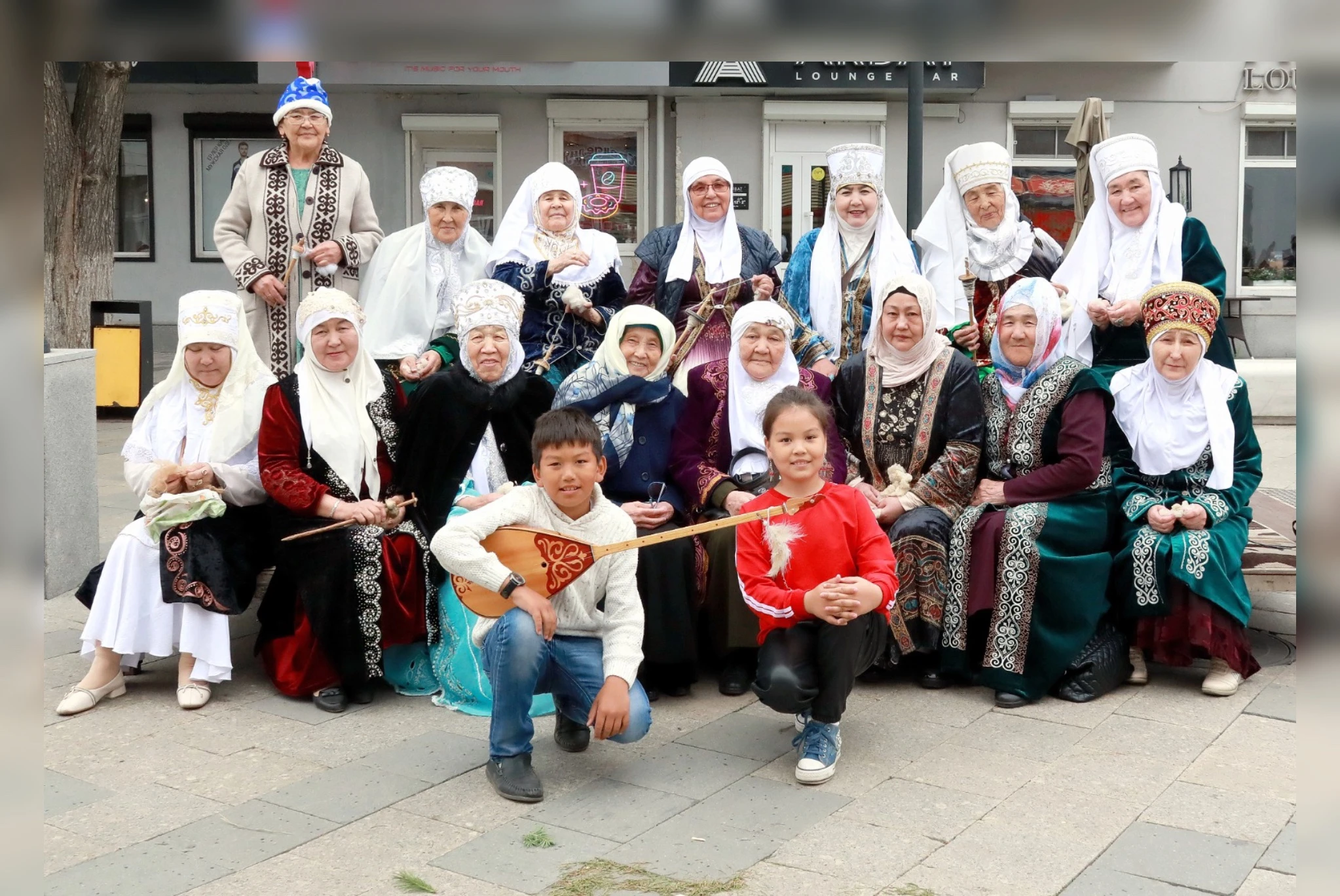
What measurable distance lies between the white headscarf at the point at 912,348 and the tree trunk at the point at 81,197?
23.4 feet

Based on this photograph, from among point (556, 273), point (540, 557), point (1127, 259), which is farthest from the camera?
point (556, 273)

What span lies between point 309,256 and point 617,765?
2.77 metres

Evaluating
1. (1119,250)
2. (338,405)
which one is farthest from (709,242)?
(338,405)

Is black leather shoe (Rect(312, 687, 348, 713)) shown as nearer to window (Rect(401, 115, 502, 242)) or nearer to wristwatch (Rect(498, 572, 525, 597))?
wristwatch (Rect(498, 572, 525, 597))

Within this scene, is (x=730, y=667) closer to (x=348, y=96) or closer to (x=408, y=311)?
(x=408, y=311)

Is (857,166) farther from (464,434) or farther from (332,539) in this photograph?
(332,539)

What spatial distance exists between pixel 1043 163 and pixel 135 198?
11917 millimetres

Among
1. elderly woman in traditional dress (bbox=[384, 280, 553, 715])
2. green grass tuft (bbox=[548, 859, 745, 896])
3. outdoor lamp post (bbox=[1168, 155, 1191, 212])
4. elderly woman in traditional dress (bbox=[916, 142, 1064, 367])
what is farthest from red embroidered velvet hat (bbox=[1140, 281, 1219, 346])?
outdoor lamp post (bbox=[1168, 155, 1191, 212])

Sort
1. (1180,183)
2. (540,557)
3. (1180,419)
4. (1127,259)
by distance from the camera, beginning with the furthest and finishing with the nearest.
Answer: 1. (1180,183)
2. (1127,259)
3. (1180,419)
4. (540,557)

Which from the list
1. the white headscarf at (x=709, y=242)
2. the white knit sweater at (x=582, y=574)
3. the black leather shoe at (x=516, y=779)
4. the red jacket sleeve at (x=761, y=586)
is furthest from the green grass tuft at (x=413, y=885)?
the white headscarf at (x=709, y=242)

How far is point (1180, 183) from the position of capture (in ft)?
51.2

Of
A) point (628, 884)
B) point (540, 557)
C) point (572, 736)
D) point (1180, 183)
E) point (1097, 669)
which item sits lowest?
point (628, 884)

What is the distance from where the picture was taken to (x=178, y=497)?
14.3 ft

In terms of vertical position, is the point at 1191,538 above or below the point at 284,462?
below
